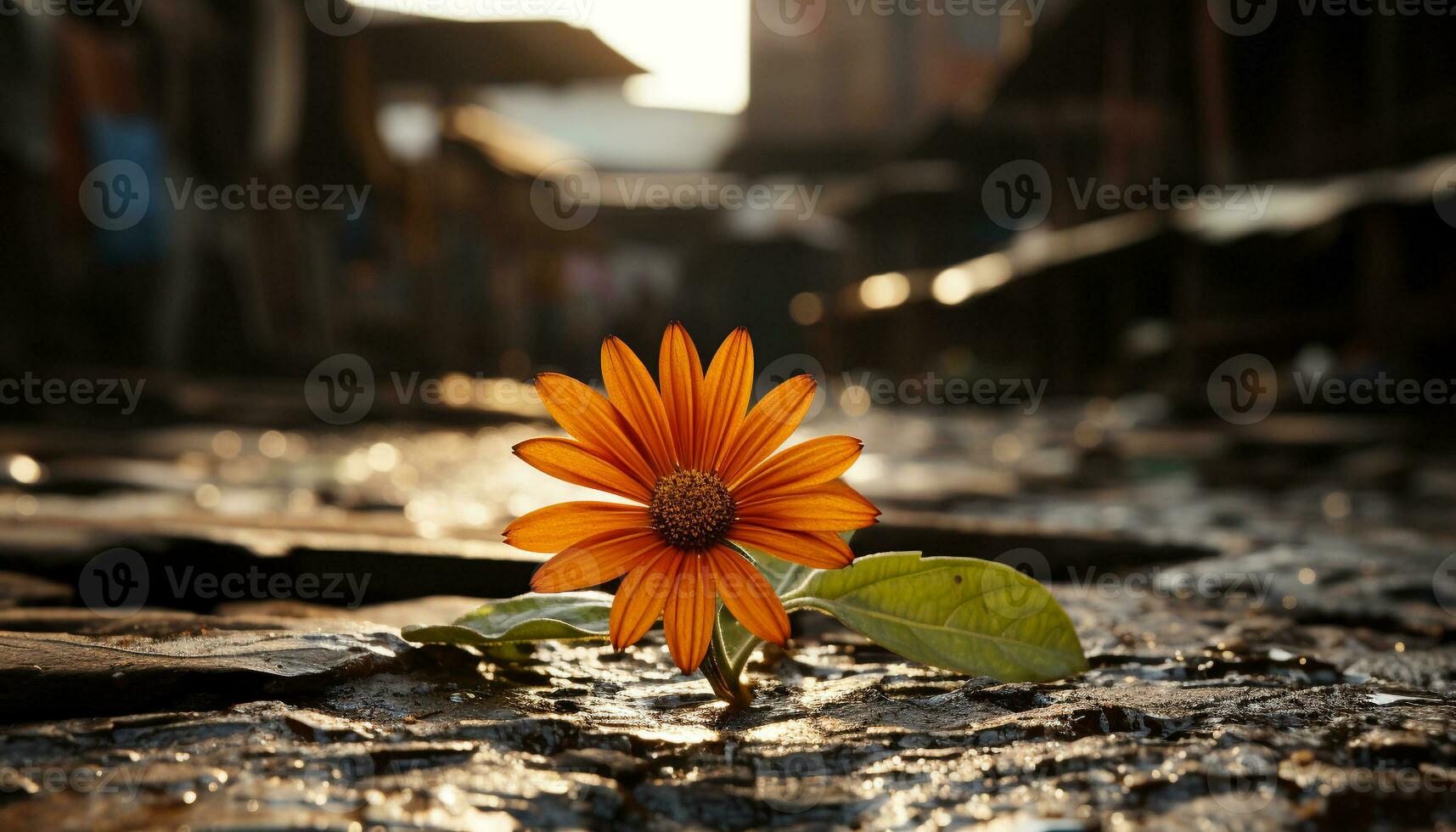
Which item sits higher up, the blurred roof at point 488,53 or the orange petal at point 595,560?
the blurred roof at point 488,53

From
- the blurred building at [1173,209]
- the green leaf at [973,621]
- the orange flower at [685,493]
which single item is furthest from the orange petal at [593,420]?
the blurred building at [1173,209]

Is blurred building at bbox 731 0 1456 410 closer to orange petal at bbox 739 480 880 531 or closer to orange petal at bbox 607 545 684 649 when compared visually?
orange petal at bbox 739 480 880 531

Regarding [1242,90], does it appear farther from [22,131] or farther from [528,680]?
[528,680]

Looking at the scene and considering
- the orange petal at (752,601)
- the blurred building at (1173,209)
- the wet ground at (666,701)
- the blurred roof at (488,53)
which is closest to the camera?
the wet ground at (666,701)

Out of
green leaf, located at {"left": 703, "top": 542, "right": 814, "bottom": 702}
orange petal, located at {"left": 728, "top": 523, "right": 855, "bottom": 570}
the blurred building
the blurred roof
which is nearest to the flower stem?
green leaf, located at {"left": 703, "top": 542, "right": 814, "bottom": 702}

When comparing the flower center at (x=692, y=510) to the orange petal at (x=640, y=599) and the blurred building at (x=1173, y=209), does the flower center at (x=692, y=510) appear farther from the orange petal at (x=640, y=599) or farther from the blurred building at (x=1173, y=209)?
the blurred building at (x=1173, y=209)

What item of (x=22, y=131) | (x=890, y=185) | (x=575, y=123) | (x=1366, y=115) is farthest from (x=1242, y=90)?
(x=575, y=123)
